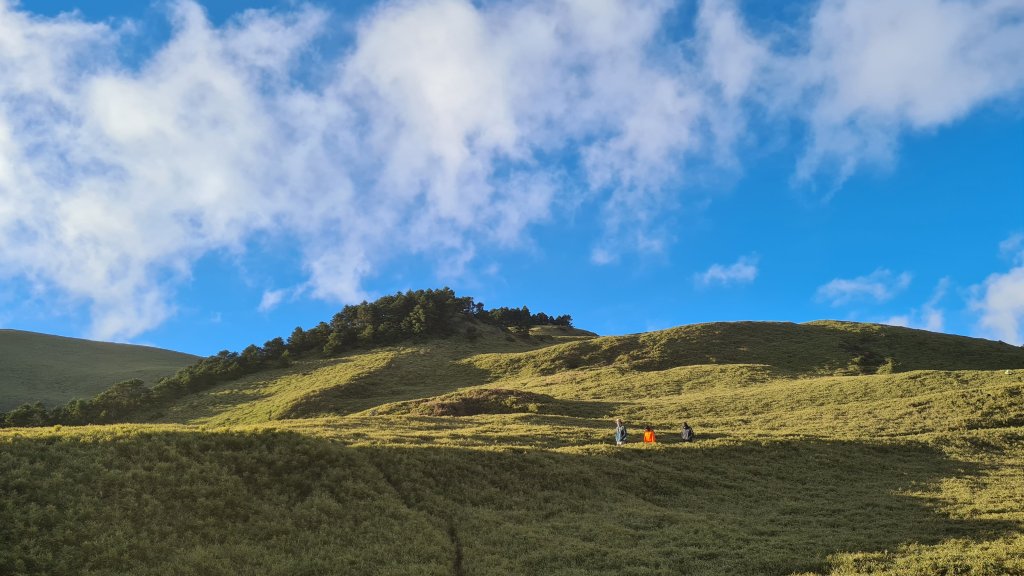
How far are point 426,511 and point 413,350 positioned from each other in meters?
76.3

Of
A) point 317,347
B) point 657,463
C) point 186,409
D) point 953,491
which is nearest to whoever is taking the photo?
point 953,491

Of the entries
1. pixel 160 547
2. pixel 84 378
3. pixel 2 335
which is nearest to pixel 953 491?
pixel 160 547

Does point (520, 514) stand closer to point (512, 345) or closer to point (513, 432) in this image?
point (513, 432)

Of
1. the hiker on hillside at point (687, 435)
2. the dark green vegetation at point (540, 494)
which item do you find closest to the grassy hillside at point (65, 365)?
the dark green vegetation at point (540, 494)

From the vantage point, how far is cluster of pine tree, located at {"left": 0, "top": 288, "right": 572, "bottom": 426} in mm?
69500

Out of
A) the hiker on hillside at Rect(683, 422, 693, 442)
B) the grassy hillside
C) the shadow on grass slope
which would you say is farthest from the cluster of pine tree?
the hiker on hillside at Rect(683, 422, 693, 442)

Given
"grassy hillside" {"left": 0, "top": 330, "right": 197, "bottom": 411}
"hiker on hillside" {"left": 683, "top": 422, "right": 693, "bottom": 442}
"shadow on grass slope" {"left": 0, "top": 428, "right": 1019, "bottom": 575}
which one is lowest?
"shadow on grass slope" {"left": 0, "top": 428, "right": 1019, "bottom": 575}

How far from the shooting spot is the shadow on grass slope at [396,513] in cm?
1524

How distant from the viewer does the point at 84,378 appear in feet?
300

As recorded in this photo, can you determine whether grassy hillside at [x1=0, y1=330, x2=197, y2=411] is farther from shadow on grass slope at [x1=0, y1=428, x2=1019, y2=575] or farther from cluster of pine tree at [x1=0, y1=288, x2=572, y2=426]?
shadow on grass slope at [x1=0, y1=428, x2=1019, y2=575]

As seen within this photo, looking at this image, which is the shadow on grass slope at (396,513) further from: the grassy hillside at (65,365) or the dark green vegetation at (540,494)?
the grassy hillside at (65,365)

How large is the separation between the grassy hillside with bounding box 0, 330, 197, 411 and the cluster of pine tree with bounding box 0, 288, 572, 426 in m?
10.4

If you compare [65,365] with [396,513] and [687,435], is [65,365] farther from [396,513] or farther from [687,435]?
[687,435]

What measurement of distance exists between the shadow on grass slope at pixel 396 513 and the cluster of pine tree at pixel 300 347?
2428 inches
